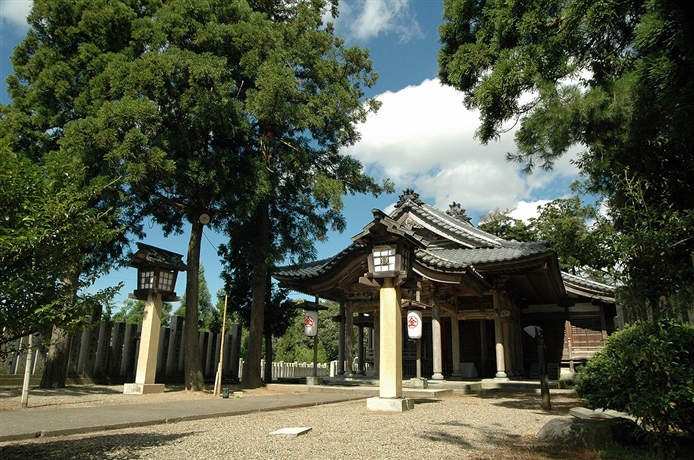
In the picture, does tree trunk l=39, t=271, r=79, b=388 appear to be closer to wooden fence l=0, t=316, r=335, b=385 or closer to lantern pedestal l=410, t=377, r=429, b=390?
wooden fence l=0, t=316, r=335, b=385

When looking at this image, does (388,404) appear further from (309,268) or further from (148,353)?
(309,268)

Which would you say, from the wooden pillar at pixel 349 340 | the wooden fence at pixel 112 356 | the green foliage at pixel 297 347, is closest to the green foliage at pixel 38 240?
the wooden fence at pixel 112 356

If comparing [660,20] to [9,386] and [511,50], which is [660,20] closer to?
[511,50]

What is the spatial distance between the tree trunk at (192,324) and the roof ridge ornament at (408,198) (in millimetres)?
8473

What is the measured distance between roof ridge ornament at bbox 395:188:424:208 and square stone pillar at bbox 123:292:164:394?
33.2 ft

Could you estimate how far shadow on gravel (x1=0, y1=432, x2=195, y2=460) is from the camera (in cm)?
456

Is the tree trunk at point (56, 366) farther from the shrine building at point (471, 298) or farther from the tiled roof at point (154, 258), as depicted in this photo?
the shrine building at point (471, 298)

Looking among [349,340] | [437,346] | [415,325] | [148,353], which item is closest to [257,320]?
[349,340]

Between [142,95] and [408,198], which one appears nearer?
[142,95]

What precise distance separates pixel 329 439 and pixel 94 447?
2.61 meters

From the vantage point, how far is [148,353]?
1202 cm

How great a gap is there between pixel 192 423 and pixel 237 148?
9.14 meters

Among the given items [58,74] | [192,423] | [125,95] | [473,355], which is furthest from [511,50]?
[473,355]

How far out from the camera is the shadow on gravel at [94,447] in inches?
180
